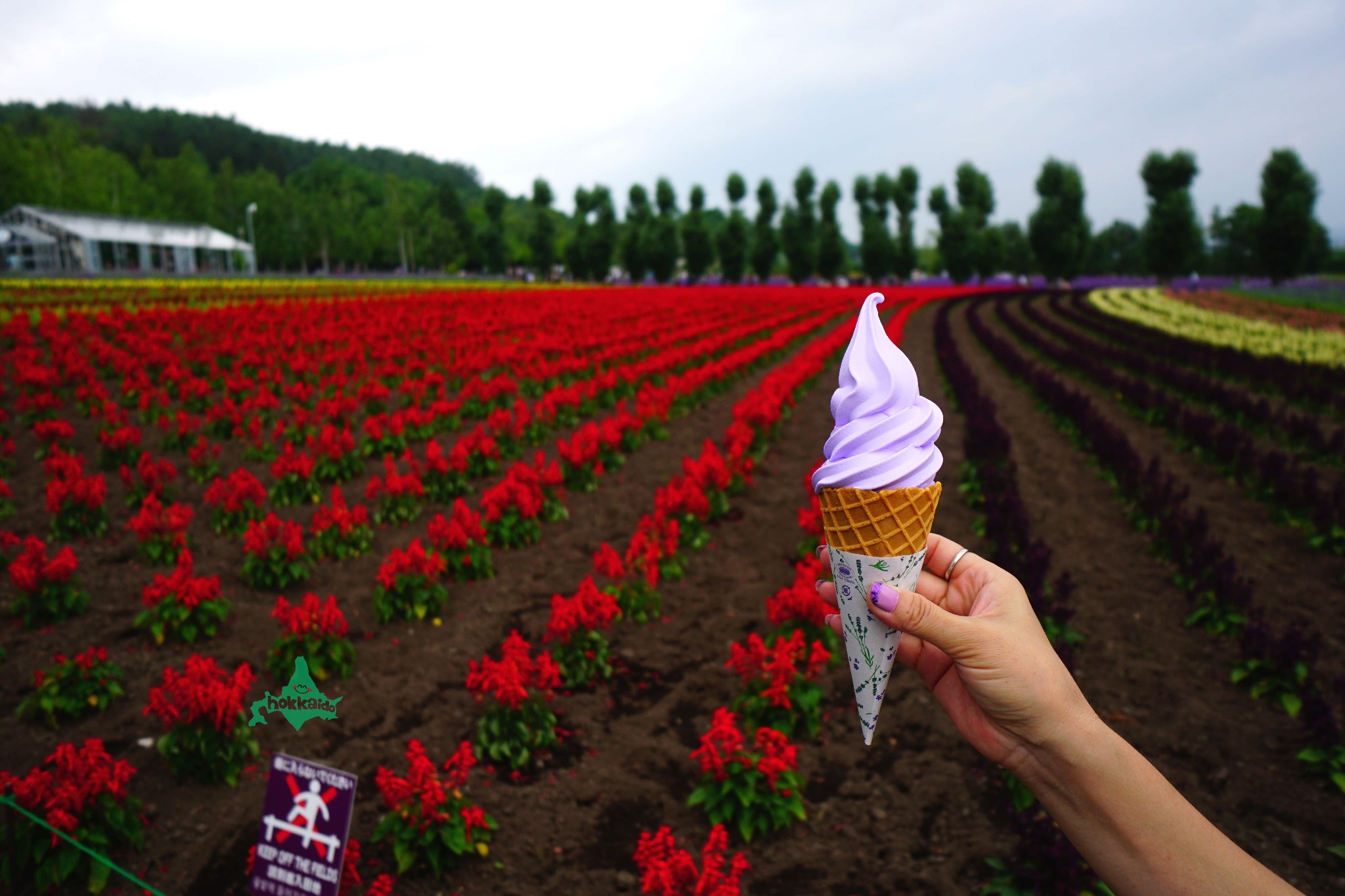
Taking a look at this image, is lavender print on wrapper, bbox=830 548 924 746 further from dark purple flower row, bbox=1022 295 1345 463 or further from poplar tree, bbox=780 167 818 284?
poplar tree, bbox=780 167 818 284

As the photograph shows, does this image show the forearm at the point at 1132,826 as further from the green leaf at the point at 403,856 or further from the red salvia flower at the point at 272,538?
the red salvia flower at the point at 272,538

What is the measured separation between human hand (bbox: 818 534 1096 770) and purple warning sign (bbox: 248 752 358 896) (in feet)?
6.46

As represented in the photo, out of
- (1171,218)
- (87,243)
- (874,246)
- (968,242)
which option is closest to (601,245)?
(874,246)

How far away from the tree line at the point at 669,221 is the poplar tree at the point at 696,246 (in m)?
0.17

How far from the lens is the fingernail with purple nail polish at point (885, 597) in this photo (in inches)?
74.0

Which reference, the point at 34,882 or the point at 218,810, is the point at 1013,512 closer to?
the point at 218,810

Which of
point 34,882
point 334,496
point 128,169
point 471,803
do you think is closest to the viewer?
point 34,882

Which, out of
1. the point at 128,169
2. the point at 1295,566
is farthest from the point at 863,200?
the point at 1295,566

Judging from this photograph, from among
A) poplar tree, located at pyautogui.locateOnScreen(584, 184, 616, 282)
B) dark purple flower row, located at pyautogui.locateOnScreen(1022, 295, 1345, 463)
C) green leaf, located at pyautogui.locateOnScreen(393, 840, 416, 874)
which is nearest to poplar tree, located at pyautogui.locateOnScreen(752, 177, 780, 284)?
poplar tree, located at pyautogui.locateOnScreen(584, 184, 616, 282)

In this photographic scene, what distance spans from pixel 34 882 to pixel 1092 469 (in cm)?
1220

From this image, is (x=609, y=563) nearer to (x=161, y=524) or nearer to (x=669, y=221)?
(x=161, y=524)

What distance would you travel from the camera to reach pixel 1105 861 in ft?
5.16

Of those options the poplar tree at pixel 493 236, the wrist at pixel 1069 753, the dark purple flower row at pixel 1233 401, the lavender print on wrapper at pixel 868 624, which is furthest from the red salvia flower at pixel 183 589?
the poplar tree at pixel 493 236

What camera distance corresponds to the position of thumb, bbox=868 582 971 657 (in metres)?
1.78
